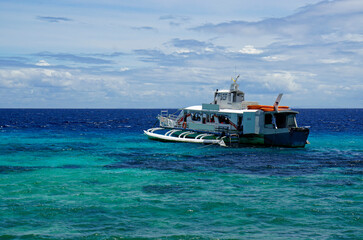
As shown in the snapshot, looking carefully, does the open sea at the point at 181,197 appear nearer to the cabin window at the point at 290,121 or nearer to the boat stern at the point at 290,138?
the boat stern at the point at 290,138

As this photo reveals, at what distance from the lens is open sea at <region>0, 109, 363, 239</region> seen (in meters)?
15.0

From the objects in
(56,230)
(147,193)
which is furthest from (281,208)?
(56,230)

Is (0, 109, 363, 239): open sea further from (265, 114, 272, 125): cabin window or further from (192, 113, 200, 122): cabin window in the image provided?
(192, 113, 200, 122): cabin window

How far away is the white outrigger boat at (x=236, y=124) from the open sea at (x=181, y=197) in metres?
7.00

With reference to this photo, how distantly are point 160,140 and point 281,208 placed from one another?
33525 mm

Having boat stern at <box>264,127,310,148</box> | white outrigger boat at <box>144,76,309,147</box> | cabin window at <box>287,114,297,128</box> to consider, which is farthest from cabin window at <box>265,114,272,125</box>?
boat stern at <box>264,127,310,148</box>

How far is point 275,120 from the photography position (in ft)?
141

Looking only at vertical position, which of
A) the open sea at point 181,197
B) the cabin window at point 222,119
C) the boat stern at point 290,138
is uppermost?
the cabin window at point 222,119

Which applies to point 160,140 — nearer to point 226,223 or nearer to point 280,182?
point 280,182

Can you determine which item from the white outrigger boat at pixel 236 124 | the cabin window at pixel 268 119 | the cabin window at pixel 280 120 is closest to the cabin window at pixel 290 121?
the white outrigger boat at pixel 236 124

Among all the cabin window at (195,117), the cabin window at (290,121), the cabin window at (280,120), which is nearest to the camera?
the cabin window at (290,121)

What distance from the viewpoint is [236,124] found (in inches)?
1773

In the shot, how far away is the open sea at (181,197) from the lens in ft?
49.2

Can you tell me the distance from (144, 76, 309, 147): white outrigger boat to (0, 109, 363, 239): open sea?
275 inches
